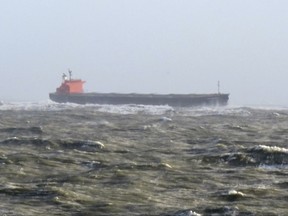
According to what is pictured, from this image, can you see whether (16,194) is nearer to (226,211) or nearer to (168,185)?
(168,185)

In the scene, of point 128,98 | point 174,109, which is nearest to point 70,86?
point 128,98

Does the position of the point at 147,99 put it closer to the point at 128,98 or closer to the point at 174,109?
the point at 128,98

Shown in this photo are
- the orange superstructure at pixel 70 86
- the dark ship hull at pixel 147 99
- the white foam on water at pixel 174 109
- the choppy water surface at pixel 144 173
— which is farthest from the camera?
the orange superstructure at pixel 70 86

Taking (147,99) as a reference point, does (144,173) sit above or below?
below

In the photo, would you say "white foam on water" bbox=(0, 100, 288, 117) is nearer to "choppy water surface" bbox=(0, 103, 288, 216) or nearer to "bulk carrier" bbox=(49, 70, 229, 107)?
"bulk carrier" bbox=(49, 70, 229, 107)

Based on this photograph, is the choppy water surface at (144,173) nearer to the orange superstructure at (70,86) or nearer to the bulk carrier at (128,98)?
the bulk carrier at (128,98)

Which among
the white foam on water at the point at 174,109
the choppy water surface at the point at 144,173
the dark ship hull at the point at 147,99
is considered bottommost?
the choppy water surface at the point at 144,173

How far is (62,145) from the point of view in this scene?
144ft

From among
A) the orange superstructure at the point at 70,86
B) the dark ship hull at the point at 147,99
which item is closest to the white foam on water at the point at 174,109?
the dark ship hull at the point at 147,99

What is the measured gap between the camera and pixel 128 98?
4537 inches

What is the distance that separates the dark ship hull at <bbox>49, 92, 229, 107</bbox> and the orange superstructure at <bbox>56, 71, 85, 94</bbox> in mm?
1628

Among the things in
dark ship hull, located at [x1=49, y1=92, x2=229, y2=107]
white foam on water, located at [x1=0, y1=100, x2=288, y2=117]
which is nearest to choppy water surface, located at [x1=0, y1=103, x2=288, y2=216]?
white foam on water, located at [x1=0, y1=100, x2=288, y2=117]

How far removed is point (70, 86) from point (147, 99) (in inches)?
670

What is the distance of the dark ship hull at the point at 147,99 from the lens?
354 feet
